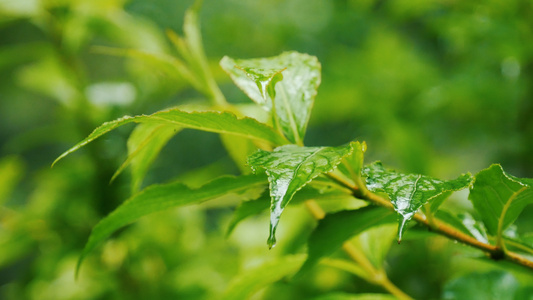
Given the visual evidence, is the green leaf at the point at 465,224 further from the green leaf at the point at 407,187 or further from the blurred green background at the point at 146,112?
the blurred green background at the point at 146,112

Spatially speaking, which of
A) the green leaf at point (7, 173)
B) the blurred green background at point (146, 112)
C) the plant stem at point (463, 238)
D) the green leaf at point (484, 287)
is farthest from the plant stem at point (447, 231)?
the green leaf at point (7, 173)

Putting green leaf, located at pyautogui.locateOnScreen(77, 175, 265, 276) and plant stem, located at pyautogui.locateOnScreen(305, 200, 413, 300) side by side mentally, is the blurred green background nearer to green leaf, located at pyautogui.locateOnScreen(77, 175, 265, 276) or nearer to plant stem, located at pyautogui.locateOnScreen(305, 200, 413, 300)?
plant stem, located at pyautogui.locateOnScreen(305, 200, 413, 300)

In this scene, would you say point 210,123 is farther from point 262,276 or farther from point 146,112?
point 146,112

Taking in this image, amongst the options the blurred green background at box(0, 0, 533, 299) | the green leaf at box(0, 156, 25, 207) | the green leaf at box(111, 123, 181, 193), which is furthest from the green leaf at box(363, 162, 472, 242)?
the green leaf at box(0, 156, 25, 207)

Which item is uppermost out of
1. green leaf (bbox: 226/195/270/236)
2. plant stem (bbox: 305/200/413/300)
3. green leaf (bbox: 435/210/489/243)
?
green leaf (bbox: 435/210/489/243)

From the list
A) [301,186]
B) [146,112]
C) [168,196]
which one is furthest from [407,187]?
[146,112]

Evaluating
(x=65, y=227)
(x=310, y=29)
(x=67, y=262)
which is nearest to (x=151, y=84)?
(x=65, y=227)

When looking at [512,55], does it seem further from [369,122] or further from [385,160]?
[385,160]
